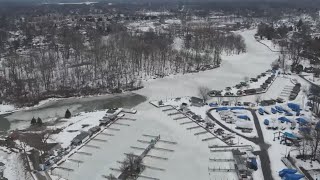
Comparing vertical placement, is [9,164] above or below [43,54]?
below

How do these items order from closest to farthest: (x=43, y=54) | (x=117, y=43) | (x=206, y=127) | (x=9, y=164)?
(x=9, y=164)
(x=206, y=127)
(x=43, y=54)
(x=117, y=43)

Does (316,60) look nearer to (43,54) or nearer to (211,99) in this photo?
(211,99)

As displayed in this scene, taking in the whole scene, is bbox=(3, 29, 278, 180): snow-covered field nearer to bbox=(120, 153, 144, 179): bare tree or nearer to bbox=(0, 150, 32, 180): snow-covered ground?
bbox=(120, 153, 144, 179): bare tree

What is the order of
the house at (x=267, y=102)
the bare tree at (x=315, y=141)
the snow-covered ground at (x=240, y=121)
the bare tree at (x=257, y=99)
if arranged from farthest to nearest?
the bare tree at (x=257, y=99)
the house at (x=267, y=102)
the snow-covered ground at (x=240, y=121)
the bare tree at (x=315, y=141)

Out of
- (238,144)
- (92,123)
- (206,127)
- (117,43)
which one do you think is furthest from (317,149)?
(117,43)

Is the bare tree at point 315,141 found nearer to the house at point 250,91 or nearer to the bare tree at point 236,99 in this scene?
the bare tree at point 236,99

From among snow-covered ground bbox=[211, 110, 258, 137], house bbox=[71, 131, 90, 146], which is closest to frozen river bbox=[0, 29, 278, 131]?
house bbox=[71, 131, 90, 146]

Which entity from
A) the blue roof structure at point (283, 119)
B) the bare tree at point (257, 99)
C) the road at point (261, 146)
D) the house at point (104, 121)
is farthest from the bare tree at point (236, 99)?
the house at point (104, 121)
